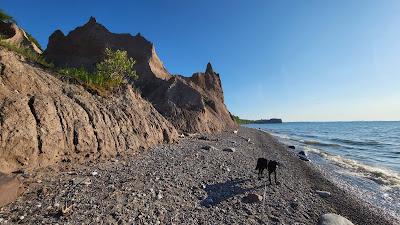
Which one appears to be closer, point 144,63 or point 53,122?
point 53,122

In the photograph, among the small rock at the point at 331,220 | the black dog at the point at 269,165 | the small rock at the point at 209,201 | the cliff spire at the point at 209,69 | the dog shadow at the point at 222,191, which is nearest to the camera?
the small rock at the point at 331,220

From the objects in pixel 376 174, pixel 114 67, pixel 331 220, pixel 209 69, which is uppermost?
pixel 209 69

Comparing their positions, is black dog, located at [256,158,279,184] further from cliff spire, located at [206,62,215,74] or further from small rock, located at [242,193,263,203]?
cliff spire, located at [206,62,215,74]

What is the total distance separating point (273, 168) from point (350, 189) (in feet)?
21.3

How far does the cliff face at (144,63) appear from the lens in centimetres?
3753

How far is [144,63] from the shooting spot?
143ft

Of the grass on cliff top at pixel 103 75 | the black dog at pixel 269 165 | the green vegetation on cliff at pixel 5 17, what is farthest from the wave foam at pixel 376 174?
the green vegetation on cliff at pixel 5 17

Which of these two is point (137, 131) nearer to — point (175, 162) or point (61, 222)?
point (175, 162)

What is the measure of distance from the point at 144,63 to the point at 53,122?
31.8 meters

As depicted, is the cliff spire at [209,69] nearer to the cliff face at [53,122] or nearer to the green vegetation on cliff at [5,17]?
the green vegetation on cliff at [5,17]

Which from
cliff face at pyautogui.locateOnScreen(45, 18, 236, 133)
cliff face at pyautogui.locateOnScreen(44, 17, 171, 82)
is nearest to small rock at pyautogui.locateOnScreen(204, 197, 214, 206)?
cliff face at pyautogui.locateOnScreen(45, 18, 236, 133)

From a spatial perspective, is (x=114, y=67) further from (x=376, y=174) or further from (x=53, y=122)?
(x=376, y=174)

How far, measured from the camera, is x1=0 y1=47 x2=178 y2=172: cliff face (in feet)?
36.3

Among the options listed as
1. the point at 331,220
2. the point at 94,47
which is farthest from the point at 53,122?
the point at 94,47
